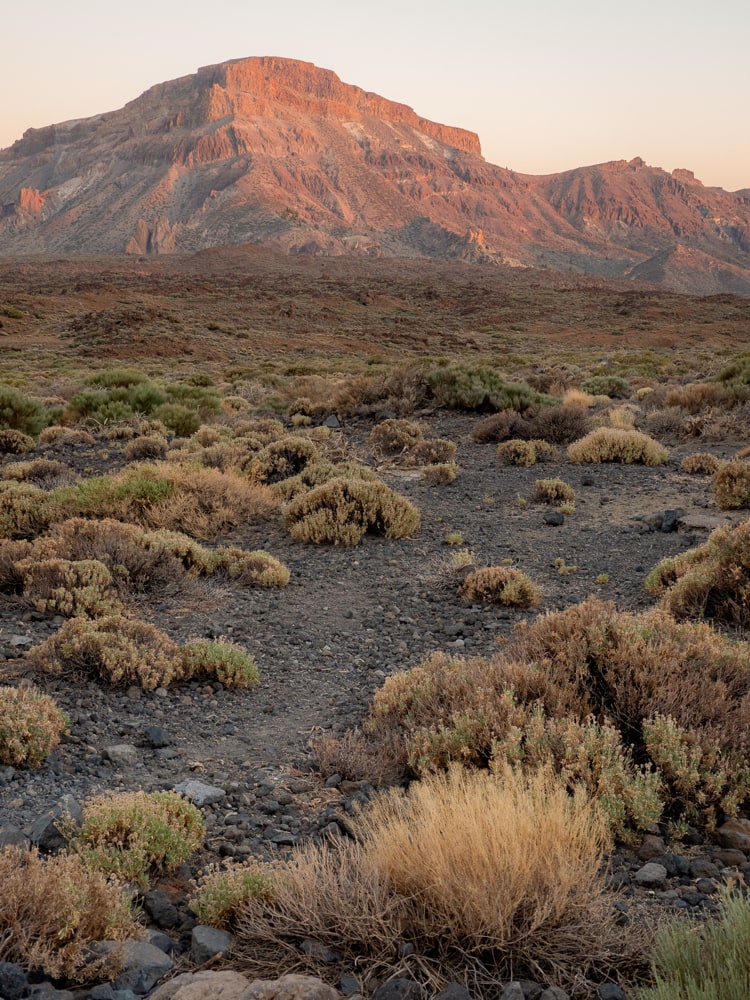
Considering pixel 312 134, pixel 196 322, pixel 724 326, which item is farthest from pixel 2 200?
pixel 724 326

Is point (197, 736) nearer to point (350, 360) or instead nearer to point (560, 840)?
point (560, 840)

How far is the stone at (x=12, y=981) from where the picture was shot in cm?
225

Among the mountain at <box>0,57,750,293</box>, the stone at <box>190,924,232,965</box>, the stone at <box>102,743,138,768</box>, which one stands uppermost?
the mountain at <box>0,57,750,293</box>

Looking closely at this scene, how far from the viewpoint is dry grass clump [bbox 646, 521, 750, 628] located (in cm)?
570

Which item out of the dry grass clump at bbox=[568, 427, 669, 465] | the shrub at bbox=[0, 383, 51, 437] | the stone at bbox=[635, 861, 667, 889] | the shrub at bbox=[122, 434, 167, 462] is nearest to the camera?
the stone at bbox=[635, 861, 667, 889]

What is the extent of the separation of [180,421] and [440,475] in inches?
248

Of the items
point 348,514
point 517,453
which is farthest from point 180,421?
point 348,514

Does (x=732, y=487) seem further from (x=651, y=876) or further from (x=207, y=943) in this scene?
(x=207, y=943)

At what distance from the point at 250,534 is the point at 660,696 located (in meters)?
5.81

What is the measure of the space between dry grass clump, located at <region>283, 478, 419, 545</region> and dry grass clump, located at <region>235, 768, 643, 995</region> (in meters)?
5.82

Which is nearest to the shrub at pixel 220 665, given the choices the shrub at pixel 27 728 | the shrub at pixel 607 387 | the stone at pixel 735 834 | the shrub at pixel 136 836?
the shrub at pixel 27 728

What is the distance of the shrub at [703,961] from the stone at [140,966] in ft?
4.89

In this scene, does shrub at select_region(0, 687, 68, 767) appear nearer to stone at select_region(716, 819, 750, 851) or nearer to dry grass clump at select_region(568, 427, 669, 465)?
stone at select_region(716, 819, 750, 851)

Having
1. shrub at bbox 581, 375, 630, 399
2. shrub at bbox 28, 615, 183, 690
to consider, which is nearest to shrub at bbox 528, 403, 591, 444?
shrub at bbox 581, 375, 630, 399
